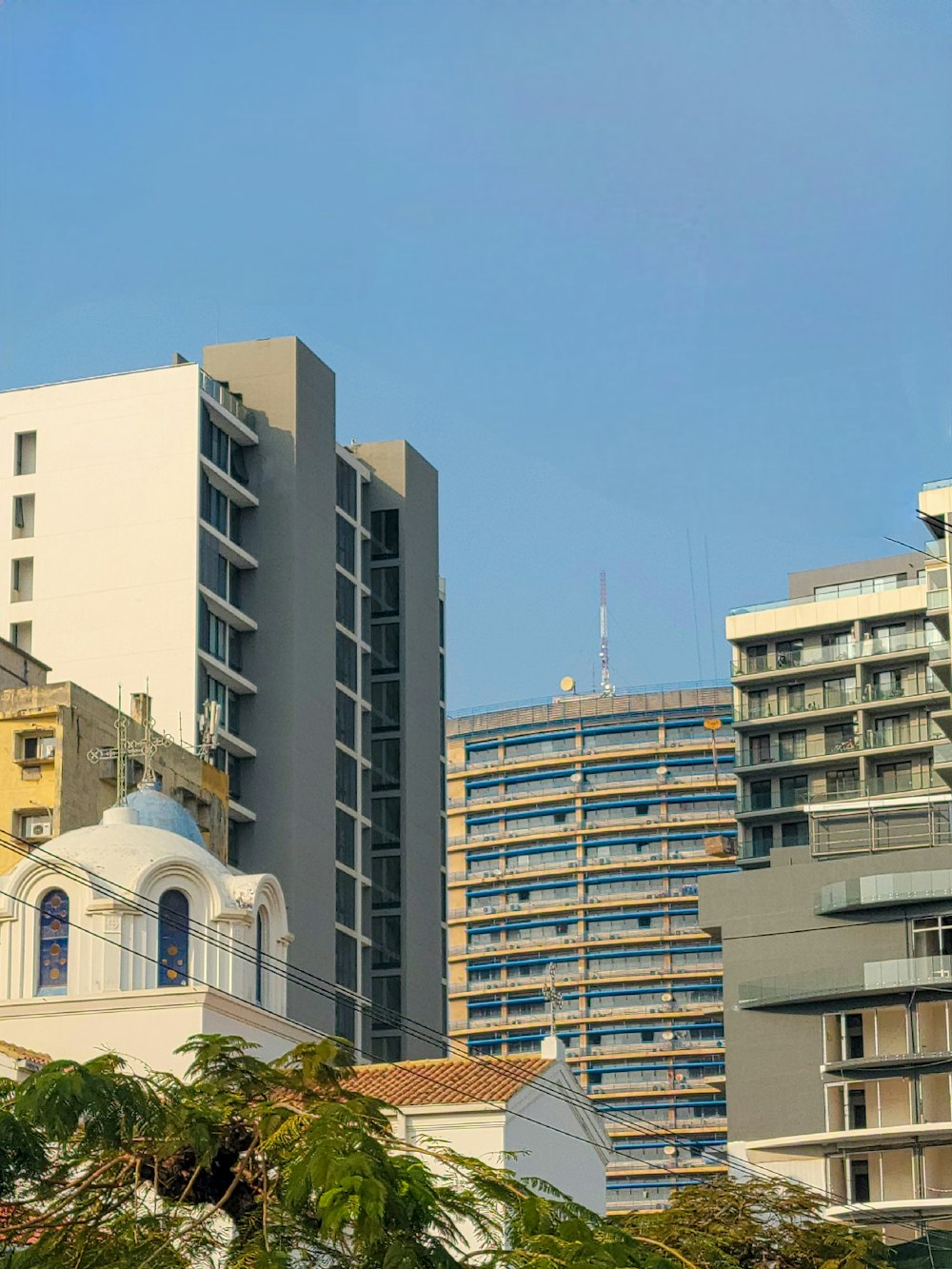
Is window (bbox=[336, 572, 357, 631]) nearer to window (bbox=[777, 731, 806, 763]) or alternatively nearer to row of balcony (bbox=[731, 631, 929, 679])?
row of balcony (bbox=[731, 631, 929, 679])

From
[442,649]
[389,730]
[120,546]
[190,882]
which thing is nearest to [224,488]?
[120,546]

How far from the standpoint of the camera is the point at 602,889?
148750 millimetres

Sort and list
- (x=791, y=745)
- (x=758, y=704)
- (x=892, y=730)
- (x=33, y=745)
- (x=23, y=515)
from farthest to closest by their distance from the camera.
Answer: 1. (x=758, y=704)
2. (x=791, y=745)
3. (x=892, y=730)
4. (x=23, y=515)
5. (x=33, y=745)

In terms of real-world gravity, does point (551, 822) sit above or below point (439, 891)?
above

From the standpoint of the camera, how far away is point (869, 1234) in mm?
43250

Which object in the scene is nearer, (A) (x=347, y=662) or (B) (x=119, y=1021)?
(B) (x=119, y=1021)

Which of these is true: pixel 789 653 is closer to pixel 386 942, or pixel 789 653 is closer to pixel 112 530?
pixel 386 942

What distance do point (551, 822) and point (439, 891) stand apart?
169 ft

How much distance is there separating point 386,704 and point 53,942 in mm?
54039

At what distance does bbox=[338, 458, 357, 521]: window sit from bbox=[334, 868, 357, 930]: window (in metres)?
14.6

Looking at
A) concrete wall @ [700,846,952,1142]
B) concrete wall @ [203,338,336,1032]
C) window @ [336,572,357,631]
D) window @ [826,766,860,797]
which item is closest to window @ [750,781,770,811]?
window @ [826,766,860,797]

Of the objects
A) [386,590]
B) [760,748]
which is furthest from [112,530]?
[760,748]

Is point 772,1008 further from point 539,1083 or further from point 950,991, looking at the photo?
point 539,1083

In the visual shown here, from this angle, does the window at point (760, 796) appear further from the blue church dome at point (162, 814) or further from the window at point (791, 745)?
the blue church dome at point (162, 814)
